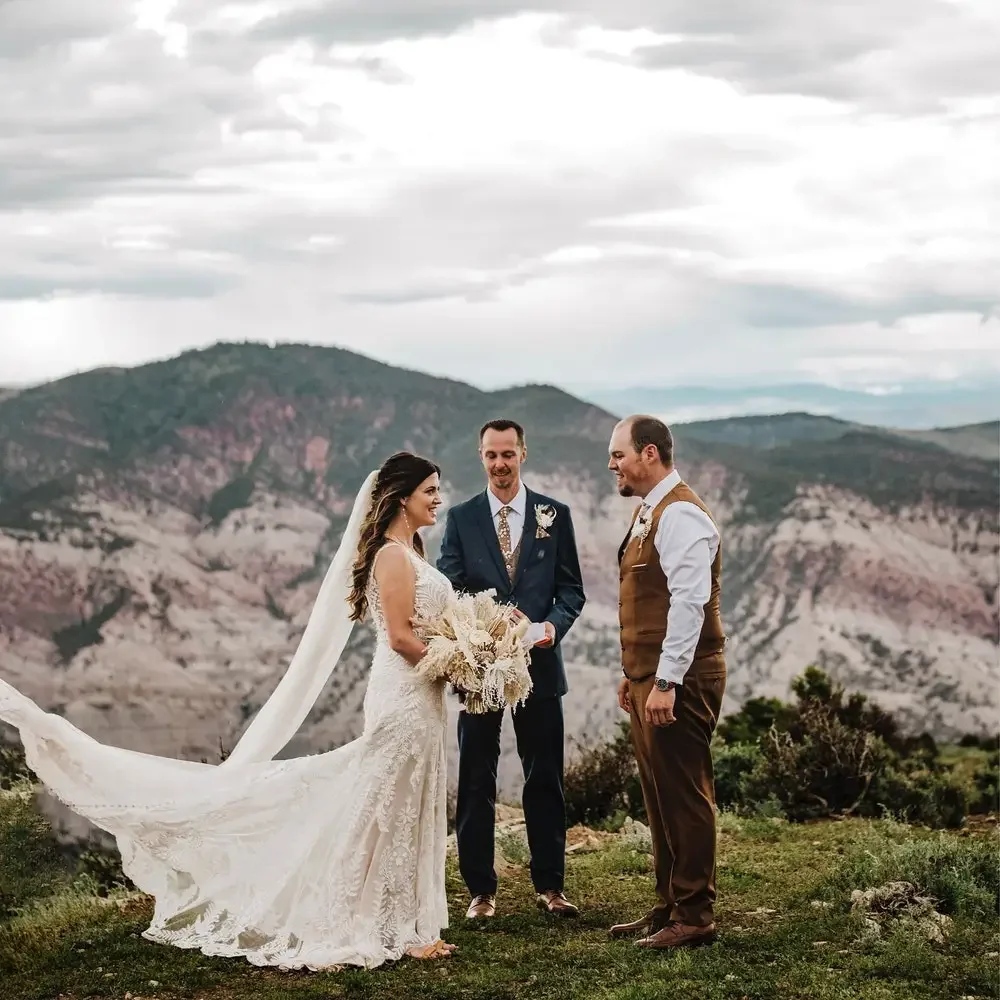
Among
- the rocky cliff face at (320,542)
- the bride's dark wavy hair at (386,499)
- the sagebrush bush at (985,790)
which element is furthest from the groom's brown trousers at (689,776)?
the rocky cliff face at (320,542)

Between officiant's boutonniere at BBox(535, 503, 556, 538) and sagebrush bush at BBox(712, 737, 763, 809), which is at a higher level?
officiant's boutonniere at BBox(535, 503, 556, 538)

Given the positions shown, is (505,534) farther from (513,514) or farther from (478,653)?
(478,653)

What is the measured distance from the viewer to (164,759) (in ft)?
22.5

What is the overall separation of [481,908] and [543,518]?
213 centimetres

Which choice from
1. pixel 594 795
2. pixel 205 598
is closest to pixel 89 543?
pixel 205 598

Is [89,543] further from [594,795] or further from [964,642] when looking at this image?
[594,795]

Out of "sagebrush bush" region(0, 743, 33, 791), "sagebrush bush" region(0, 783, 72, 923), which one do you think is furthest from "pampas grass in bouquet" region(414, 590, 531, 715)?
"sagebrush bush" region(0, 743, 33, 791)

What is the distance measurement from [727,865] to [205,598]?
3188cm

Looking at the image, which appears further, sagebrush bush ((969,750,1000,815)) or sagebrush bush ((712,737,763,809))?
sagebrush bush ((712,737,763,809))

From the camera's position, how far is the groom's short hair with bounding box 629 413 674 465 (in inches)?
238

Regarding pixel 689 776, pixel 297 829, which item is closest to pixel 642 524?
pixel 689 776

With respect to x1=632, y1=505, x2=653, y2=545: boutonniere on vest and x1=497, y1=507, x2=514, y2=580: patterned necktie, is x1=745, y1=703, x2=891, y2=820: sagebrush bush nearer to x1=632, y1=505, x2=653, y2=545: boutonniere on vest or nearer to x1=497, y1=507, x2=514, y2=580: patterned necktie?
x1=497, y1=507, x2=514, y2=580: patterned necktie

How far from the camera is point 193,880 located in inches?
256

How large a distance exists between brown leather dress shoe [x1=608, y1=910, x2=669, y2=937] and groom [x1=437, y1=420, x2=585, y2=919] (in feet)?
1.68
